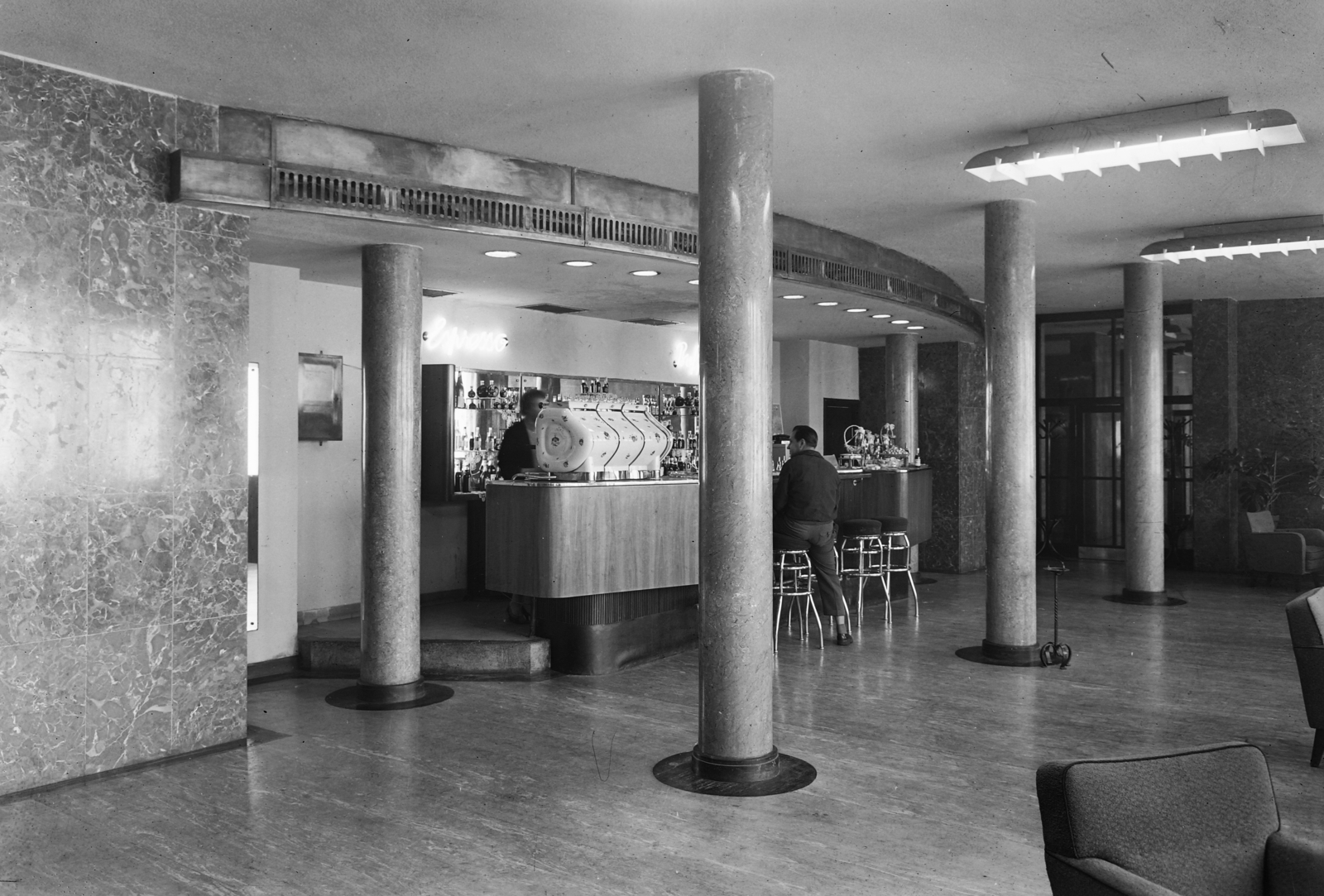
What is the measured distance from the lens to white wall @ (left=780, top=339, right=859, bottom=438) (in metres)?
14.4

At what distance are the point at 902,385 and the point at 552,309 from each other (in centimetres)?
490

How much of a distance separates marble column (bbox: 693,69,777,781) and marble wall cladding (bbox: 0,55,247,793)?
2.65 m

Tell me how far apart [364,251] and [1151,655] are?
6.62m

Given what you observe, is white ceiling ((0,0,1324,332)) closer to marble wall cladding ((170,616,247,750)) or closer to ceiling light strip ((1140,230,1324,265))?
ceiling light strip ((1140,230,1324,265))

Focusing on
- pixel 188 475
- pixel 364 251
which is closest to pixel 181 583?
pixel 188 475

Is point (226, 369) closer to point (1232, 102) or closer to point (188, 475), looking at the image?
point (188, 475)

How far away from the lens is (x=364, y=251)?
712 cm

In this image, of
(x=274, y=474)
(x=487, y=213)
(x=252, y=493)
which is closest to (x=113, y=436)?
(x=487, y=213)

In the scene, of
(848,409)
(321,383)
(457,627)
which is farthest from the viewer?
(848,409)

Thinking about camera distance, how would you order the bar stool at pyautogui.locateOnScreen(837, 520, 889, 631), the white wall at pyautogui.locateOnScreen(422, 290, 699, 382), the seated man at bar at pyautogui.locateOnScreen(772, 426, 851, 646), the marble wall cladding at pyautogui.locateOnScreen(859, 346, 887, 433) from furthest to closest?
the marble wall cladding at pyautogui.locateOnScreen(859, 346, 887, 433), the white wall at pyautogui.locateOnScreen(422, 290, 699, 382), the bar stool at pyautogui.locateOnScreen(837, 520, 889, 631), the seated man at bar at pyautogui.locateOnScreen(772, 426, 851, 646)

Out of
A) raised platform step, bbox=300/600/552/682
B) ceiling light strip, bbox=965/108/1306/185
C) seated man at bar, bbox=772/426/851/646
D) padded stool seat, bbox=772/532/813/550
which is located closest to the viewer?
ceiling light strip, bbox=965/108/1306/185

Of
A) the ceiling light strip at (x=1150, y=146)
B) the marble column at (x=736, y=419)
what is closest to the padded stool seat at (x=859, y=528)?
the ceiling light strip at (x=1150, y=146)

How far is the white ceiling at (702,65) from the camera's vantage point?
451 cm

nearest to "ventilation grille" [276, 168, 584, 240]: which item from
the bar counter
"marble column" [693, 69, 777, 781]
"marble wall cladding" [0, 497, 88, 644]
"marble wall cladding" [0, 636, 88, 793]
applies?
"marble column" [693, 69, 777, 781]
